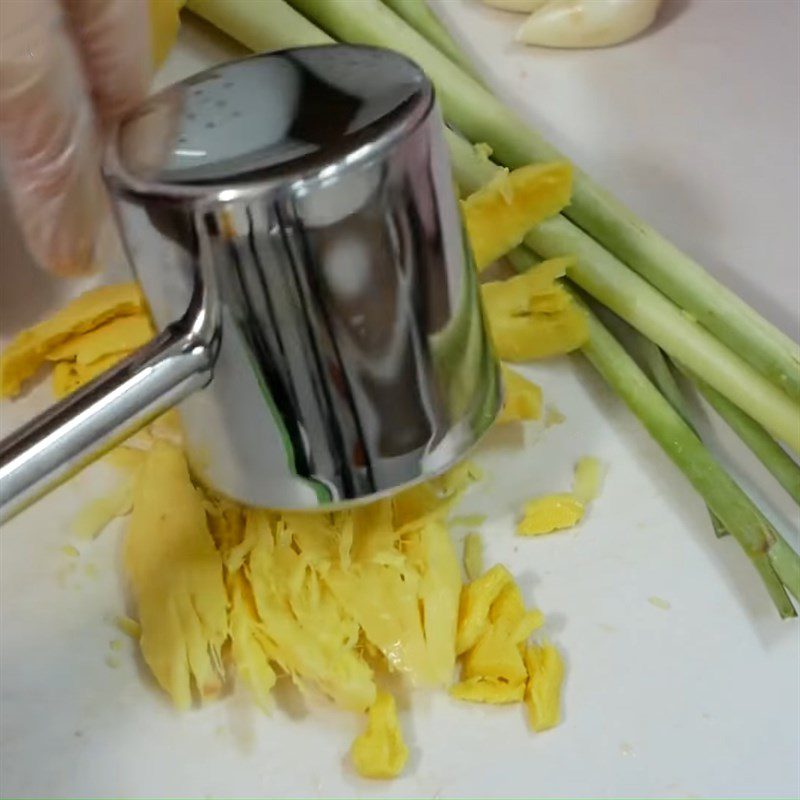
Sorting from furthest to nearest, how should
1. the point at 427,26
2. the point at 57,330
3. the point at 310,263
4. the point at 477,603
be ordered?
the point at 427,26
the point at 57,330
the point at 477,603
the point at 310,263

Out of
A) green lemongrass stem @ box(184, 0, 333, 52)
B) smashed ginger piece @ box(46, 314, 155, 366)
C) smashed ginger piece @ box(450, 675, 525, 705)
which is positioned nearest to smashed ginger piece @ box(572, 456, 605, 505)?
smashed ginger piece @ box(450, 675, 525, 705)

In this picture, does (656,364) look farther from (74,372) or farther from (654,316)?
(74,372)

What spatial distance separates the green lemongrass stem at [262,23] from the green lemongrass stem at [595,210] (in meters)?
0.02

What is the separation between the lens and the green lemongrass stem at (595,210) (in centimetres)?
59

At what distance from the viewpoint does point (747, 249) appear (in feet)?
2.24

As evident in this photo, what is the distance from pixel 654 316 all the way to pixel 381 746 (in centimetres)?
28

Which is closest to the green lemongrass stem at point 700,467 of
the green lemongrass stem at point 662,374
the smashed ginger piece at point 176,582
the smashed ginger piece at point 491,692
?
the green lemongrass stem at point 662,374

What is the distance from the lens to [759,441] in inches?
22.6

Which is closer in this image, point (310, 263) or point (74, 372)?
point (310, 263)

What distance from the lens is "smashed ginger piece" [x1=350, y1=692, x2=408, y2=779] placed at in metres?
0.47

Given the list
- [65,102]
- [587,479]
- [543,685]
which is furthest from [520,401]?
[65,102]

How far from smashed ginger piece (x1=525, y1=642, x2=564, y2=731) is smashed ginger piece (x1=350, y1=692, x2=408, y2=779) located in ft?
0.19

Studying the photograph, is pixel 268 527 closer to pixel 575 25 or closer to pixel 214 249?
pixel 214 249

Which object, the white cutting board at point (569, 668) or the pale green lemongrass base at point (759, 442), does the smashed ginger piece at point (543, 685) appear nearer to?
the white cutting board at point (569, 668)
